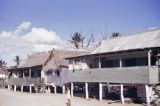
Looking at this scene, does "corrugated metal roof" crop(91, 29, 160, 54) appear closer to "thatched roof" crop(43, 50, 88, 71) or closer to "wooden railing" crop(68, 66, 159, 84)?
"wooden railing" crop(68, 66, 159, 84)

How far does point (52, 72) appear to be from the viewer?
4556 cm

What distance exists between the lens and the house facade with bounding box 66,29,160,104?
25.5 m

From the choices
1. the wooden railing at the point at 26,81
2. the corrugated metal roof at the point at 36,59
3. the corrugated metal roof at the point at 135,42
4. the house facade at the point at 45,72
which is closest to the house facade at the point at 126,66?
the corrugated metal roof at the point at 135,42

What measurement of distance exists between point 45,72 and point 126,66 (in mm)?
18697

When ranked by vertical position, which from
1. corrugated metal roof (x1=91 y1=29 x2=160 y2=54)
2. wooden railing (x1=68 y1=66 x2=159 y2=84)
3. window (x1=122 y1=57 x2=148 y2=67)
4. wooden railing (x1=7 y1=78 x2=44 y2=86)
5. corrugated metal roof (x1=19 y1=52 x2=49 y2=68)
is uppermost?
corrugated metal roof (x1=91 y1=29 x2=160 y2=54)

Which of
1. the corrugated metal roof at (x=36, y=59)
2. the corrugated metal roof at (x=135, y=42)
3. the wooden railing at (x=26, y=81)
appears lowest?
the wooden railing at (x=26, y=81)

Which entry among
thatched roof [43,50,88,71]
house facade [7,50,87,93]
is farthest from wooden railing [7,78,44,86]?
thatched roof [43,50,88,71]

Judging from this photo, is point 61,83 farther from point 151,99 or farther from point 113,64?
point 151,99

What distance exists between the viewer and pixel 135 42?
30.9m

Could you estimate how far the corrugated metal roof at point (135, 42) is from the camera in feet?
93.8

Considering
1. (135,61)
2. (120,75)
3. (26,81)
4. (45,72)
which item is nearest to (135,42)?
(135,61)

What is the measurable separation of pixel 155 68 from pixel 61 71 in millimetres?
19231

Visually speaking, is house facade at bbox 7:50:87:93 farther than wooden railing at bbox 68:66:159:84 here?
Yes

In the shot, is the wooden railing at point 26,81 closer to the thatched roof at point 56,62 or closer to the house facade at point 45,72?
the house facade at point 45,72
